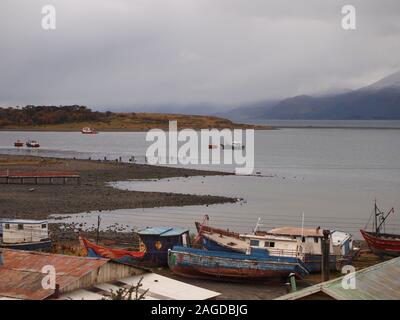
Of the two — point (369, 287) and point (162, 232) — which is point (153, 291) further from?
point (162, 232)

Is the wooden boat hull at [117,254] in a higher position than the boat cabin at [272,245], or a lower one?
Answer: lower

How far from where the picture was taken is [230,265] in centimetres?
2800

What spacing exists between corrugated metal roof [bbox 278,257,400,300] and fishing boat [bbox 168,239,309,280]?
10.6 m

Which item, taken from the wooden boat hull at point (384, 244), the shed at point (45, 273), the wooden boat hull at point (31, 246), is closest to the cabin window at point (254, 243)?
the wooden boat hull at point (384, 244)

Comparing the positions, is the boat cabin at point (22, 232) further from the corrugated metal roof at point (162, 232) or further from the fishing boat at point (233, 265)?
the fishing boat at point (233, 265)

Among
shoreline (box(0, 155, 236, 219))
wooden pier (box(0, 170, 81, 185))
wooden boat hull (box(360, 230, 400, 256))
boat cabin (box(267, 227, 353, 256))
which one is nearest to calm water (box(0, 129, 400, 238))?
shoreline (box(0, 155, 236, 219))

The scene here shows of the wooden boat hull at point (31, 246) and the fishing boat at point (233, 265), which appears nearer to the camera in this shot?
the fishing boat at point (233, 265)

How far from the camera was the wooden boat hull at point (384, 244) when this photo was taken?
33847 mm

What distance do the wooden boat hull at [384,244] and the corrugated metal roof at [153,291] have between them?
1547cm

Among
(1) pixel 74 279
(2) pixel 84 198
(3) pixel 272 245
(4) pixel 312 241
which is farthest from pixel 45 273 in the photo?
(2) pixel 84 198

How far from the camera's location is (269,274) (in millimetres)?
27719

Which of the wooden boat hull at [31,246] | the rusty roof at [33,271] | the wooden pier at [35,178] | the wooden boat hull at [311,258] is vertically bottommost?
the wooden boat hull at [311,258]
